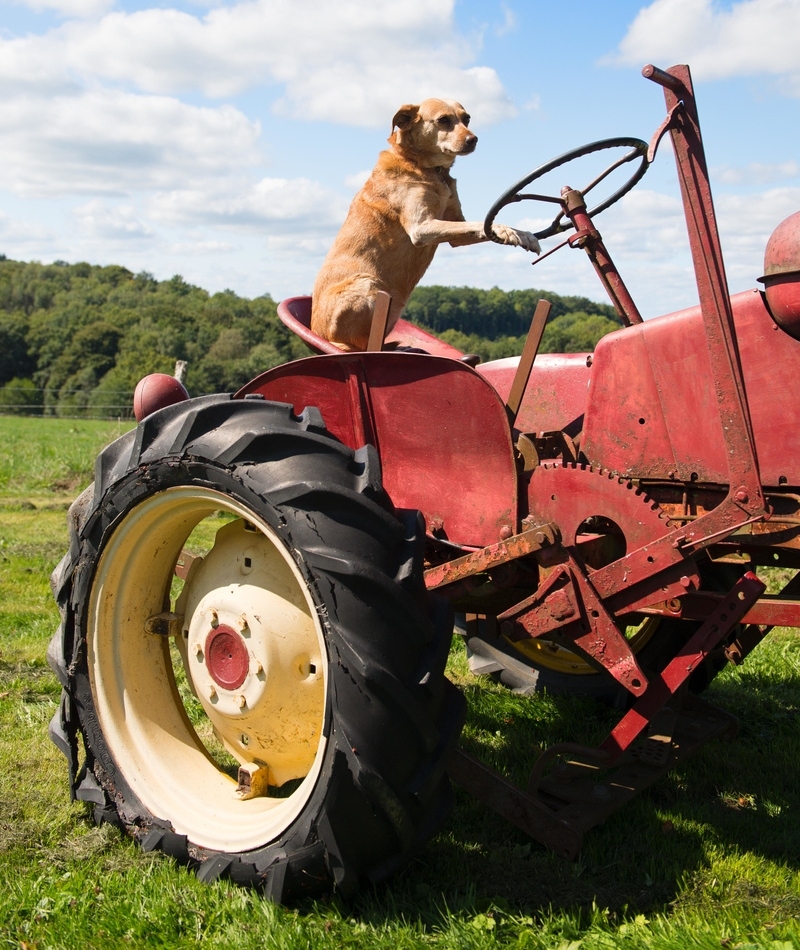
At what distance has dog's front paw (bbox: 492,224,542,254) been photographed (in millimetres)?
3340

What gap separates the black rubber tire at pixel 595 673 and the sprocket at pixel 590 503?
0.84m

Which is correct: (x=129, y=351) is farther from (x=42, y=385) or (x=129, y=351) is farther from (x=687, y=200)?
(x=687, y=200)

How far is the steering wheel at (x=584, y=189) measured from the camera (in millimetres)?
2926

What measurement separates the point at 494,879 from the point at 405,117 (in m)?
3.36

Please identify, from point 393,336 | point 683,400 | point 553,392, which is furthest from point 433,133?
point 683,400

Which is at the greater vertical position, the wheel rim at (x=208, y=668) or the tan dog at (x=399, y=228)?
the tan dog at (x=399, y=228)

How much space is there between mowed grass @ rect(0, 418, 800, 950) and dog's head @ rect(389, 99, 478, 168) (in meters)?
2.63

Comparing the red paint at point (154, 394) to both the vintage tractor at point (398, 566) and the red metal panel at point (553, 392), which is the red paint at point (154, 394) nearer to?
the vintage tractor at point (398, 566)

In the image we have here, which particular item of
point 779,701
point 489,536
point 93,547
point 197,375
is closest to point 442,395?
point 489,536

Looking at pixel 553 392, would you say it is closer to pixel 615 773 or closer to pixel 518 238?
pixel 518 238

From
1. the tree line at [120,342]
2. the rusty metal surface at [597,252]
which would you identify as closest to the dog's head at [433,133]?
the rusty metal surface at [597,252]

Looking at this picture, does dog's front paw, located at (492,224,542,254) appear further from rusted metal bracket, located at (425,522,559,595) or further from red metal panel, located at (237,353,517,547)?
rusted metal bracket, located at (425,522,559,595)

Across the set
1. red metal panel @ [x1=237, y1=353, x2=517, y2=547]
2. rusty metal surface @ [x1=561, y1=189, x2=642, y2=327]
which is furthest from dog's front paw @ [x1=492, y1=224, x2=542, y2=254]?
red metal panel @ [x1=237, y1=353, x2=517, y2=547]

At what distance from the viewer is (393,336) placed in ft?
12.6
